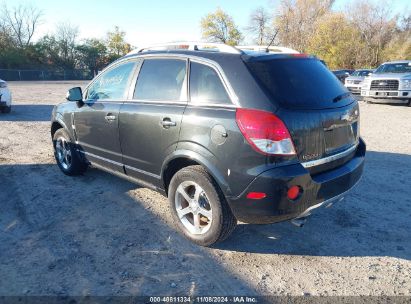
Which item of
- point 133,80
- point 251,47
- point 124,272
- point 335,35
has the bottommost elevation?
point 124,272

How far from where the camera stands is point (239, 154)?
2760 mm

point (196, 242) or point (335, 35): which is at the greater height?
point (335, 35)

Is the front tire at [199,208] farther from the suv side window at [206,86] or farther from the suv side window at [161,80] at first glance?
the suv side window at [161,80]

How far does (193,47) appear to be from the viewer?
11.6 ft

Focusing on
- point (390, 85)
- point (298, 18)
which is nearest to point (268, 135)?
point (390, 85)

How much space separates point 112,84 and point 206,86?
170 centimetres

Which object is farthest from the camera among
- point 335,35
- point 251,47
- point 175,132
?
point 335,35

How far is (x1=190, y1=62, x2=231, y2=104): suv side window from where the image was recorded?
3.03 m

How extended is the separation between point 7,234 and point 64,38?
59165 mm

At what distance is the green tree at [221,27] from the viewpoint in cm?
7106

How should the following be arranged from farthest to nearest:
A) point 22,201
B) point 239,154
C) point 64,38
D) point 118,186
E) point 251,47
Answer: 1. point 64,38
2. point 118,186
3. point 22,201
4. point 251,47
5. point 239,154

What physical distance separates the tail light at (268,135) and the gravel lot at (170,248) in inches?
42.8

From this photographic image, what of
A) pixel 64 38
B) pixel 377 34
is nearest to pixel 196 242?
pixel 377 34

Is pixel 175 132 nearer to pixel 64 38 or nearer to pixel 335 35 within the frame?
pixel 335 35
